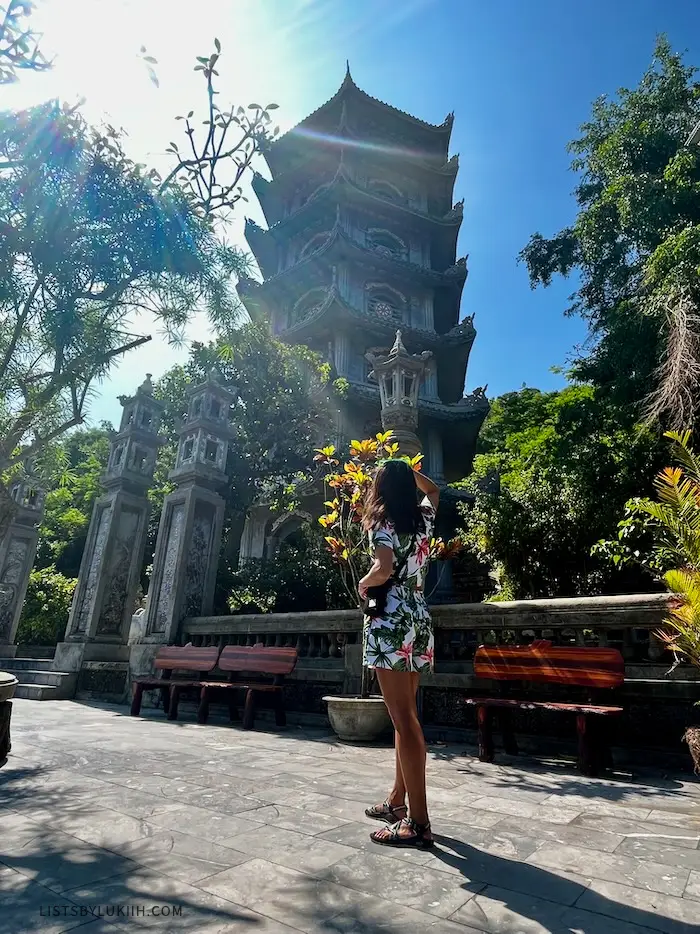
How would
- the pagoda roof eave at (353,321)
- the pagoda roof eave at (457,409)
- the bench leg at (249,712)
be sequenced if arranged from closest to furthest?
the bench leg at (249,712) < the pagoda roof eave at (353,321) < the pagoda roof eave at (457,409)

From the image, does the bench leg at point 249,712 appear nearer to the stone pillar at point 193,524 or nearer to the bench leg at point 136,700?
the bench leg at point 136,700

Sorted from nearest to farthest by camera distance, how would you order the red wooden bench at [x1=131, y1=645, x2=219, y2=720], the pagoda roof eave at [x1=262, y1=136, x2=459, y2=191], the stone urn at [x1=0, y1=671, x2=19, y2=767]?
the stone urn at [x1=0, y1=671, x2=19, y2=767], the red wooden bench at [x1=131, y1=645, x2=219, y2=720], the pagoda roof eave at [x1=262, y1=136, x2=459, y2=191]

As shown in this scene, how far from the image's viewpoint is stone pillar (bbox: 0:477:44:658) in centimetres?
1372

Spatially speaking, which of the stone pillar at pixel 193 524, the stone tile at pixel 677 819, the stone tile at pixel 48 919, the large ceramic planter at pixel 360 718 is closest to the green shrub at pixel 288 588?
the stone pillar at pixel 193 524

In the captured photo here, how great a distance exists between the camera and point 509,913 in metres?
1.76

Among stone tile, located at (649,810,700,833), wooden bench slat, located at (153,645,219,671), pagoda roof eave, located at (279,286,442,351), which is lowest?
stone tile, located at (649,810,700,833)

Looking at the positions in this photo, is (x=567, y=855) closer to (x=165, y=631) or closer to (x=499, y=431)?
(x=165, y=631)

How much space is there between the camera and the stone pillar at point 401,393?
8.63m

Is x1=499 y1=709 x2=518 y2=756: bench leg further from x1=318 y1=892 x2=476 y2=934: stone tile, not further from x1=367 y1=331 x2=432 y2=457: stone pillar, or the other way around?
x1=367 y1=331 x2=432 y2=457: stone pillar

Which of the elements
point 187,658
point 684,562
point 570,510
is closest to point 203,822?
point 684,562

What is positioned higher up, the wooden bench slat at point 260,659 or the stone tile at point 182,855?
the wooden bench slat at point 260,659

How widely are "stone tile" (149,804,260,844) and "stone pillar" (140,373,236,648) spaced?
5.97m

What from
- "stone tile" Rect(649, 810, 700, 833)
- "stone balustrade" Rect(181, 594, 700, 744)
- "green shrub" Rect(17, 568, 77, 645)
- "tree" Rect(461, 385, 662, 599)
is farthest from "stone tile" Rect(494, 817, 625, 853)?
"green shrub" Rect(17, 568, 77, 645)

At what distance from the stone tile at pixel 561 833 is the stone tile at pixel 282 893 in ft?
3.55
